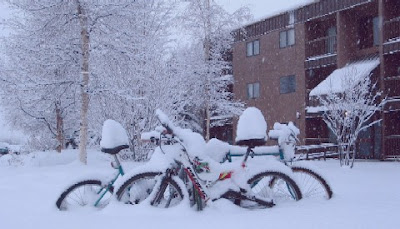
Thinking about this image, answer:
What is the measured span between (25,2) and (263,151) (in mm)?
12906

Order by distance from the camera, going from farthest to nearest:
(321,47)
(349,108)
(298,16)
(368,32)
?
(298,16), (321,47), (368,32), (349,108)

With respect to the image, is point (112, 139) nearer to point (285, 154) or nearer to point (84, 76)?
point (285, 154)

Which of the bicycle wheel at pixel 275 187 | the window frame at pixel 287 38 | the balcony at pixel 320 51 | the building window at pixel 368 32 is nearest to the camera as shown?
the bicycle wheel at pixel 275 187

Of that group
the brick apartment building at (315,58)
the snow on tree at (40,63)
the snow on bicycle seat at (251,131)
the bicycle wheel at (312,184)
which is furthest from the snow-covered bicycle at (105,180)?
the brick apartment building at (315,58)

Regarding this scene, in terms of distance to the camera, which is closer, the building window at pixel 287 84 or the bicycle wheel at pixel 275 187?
the bicycle wheel at pixel 275 187

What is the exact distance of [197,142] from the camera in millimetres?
5145

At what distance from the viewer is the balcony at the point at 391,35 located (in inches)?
756

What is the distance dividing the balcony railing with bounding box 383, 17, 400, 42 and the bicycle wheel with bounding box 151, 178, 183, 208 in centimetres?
1781

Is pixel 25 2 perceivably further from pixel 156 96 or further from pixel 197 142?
pixel 197 142

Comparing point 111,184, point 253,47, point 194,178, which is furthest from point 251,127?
point 253,47

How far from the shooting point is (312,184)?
19.2 ft

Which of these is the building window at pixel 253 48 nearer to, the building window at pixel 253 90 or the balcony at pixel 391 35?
the building window at pixel 253 90

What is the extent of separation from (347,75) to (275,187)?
1418cm

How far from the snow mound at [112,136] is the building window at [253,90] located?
2347 cm
